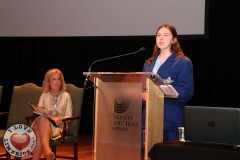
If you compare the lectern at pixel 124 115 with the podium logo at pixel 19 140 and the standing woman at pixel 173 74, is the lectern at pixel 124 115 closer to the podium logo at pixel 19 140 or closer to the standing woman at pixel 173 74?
the standing woman at pixel 173 74

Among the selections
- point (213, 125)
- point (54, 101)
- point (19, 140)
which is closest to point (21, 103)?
point (54, 101)

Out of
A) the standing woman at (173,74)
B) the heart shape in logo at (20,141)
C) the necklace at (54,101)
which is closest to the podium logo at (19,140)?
the heart shape in logo at (20,141)

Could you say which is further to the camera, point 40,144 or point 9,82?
point 9,82

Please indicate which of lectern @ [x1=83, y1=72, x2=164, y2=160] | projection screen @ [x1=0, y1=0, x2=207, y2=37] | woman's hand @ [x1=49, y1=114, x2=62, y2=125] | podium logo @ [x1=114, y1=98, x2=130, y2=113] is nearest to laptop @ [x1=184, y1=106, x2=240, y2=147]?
lectern @ [x1=83, y1=72, x2=164, y2=160]

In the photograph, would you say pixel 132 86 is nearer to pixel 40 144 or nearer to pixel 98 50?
pixel 40 144

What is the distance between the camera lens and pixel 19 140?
13.6ft

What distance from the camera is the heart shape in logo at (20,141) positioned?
4.16 meters

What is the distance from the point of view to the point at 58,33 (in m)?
6.59

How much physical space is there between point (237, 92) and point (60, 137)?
2.64m

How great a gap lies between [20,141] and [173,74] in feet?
6.21

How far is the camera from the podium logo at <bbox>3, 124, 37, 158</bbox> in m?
4.16

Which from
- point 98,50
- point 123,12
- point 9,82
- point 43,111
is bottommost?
point 43,111

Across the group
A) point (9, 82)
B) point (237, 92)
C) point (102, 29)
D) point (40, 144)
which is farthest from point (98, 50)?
point (40, 144)

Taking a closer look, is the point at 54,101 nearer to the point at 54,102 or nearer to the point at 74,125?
the point at 54,102
